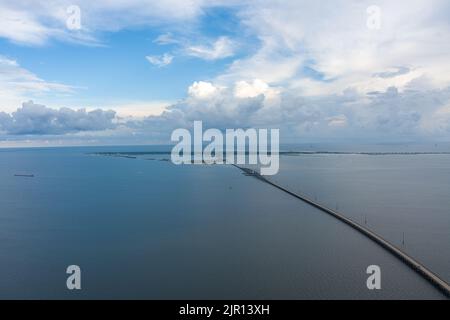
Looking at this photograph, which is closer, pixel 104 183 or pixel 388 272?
pixel 388 272

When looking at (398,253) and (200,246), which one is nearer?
(398,253)

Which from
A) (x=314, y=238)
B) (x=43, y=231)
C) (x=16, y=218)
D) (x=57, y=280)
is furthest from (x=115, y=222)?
(x=314, y=238)

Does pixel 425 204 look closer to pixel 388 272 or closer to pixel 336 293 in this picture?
pixel 388 272

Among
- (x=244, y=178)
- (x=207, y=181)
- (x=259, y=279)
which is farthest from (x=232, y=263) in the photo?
(x=244, y=178)

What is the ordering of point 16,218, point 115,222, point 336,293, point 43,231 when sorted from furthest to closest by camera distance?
point 16,218 → point 115,222 → point 43,231 → point 336,293
